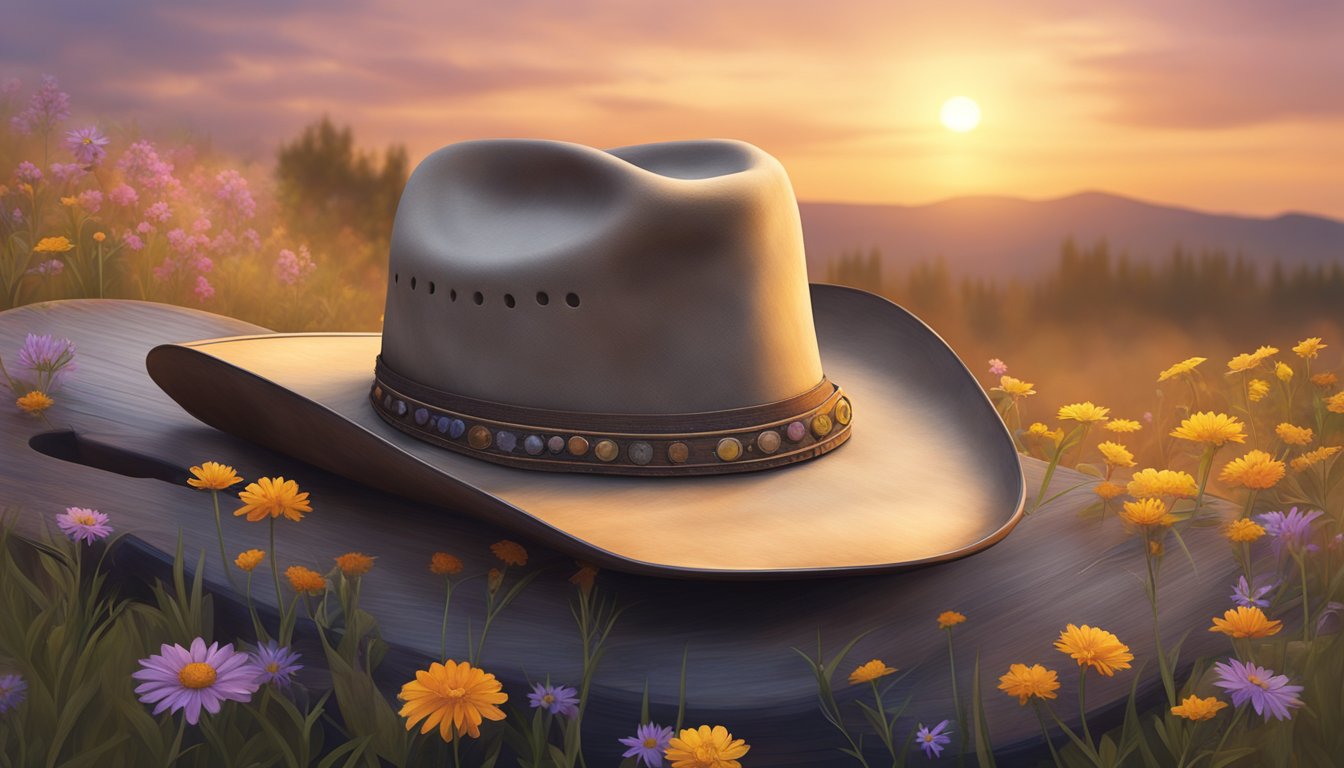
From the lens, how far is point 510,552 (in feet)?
8.93

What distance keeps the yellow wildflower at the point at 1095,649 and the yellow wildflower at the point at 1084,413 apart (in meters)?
1.24

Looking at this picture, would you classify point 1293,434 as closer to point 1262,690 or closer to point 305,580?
point 1262,690

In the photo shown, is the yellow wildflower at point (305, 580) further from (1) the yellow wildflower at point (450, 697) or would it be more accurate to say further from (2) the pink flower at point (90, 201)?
(2) the pink flower at point (90, 201)

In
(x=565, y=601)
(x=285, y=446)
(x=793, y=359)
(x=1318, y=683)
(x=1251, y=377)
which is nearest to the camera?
(x=1318, y=683)

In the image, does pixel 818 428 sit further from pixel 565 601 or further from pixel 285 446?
pixel 285 446

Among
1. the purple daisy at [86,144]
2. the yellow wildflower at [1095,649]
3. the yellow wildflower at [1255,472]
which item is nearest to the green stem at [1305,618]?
the yellow wildflower at [1255,472]

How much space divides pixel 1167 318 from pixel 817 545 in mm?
2999

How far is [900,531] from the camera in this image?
Result: 8.91 ft

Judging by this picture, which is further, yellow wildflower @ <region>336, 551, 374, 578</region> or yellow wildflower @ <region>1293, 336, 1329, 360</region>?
yellow wildflower @ <region>1293, 336, 1329, 360</region>

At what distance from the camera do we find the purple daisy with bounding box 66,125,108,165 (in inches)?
193

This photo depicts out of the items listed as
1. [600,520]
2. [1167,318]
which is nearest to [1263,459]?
[600,520]

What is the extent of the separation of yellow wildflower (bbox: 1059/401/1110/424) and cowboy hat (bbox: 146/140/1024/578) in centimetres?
32

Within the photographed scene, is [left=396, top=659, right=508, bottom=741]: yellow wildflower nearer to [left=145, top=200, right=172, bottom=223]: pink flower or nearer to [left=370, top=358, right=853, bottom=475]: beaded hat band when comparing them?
[left=370, top=358, right=853, bottom=475]: beaded hat band

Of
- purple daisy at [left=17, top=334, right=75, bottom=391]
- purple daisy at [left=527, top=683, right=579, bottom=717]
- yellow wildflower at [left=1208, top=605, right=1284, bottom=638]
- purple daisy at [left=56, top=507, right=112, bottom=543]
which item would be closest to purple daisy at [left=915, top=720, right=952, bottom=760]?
yellow wildflower at [left=1208, top=605, right=1284, bottom=638]
